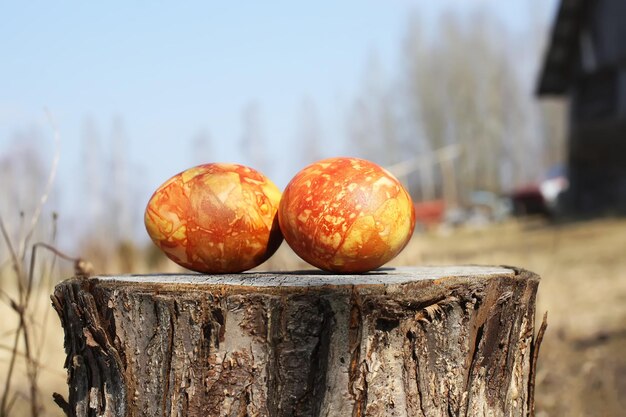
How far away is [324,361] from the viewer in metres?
1.78

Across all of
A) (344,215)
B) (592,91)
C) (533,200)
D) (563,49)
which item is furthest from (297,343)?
(533,200)

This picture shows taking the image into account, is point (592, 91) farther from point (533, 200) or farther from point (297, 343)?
point (297, 343)

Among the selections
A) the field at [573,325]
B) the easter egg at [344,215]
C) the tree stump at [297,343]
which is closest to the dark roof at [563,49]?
the field at [573,325]

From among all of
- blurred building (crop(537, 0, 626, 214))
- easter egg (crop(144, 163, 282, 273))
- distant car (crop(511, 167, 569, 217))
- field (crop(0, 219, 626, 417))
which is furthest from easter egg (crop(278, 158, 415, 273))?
distant car (crop(511, 167, 569, 217))

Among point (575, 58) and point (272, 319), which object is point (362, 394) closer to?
point (272, 319)

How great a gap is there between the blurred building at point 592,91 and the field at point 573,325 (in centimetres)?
282

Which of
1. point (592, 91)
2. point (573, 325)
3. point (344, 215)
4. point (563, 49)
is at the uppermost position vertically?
point (563, 49)

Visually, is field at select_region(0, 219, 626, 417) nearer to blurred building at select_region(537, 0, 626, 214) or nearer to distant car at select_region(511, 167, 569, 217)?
blurred building at select_region(537, 0, 626, 214)

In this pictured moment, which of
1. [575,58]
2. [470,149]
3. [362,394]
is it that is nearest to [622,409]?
[362,394]

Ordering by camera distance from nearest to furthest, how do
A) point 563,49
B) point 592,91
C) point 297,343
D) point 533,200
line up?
point 297,343 < point 592,91 < point 563,49 < point 533,200

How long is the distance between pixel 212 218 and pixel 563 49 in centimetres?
1390

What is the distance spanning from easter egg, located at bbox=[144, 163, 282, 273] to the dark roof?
13.2 meters

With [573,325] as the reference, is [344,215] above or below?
above

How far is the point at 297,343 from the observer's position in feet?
5.86
